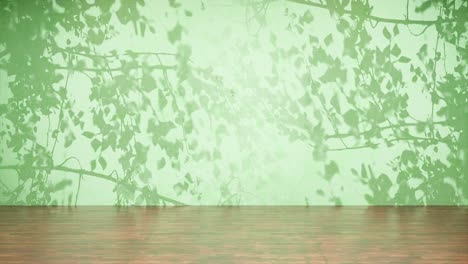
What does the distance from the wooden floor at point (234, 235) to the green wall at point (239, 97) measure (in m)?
0.31

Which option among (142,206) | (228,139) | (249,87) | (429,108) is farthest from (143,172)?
(429,108)

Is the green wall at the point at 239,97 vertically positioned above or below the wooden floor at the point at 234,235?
above

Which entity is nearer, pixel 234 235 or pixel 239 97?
pixel 234 235

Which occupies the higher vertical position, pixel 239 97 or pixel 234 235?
pixel 239 97

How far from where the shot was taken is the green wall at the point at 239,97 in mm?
5484

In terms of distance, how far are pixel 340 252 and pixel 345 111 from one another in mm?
2282

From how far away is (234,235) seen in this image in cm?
397

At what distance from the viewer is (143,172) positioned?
18.1ft

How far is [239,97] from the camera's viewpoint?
549cm

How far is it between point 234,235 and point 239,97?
1.79m

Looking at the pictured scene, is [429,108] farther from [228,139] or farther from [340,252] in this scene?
[340,252]

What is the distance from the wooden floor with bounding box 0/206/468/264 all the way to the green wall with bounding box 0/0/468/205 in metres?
0.31

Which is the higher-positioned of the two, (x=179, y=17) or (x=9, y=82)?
(x=179, y=17)

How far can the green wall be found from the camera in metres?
5.48
